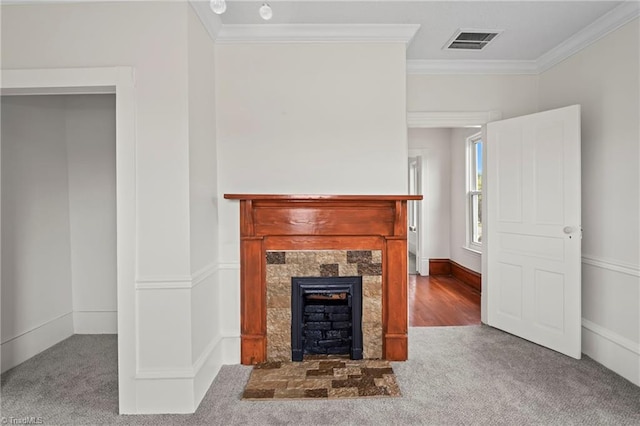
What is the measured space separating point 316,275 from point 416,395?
109cm

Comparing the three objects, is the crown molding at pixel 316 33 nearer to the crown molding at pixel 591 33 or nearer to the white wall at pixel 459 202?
the crown molding at pixel 591 33

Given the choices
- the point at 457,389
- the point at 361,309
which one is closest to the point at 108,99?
the point at 361,309

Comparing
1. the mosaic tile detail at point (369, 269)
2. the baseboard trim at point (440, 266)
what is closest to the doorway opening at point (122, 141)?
the mosaic tile detail at point (369, 269)

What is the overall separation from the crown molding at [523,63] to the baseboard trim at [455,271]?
2.80 m

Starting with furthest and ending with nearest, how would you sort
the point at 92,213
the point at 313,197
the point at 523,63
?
the point at 523,63, the point at 92,213, the point at 313,197

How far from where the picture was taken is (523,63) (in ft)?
11.9

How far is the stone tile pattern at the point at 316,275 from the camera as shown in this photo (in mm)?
2953

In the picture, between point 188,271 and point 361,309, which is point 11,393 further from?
point 361,309

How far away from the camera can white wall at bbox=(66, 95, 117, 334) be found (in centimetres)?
350

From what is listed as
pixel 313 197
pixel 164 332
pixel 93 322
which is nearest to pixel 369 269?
pixel 313 197

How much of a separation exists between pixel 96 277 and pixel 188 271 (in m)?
1.80

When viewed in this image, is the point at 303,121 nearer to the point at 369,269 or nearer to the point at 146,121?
the point at 146,121

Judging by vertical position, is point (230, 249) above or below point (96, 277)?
above

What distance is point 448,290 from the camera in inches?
207
